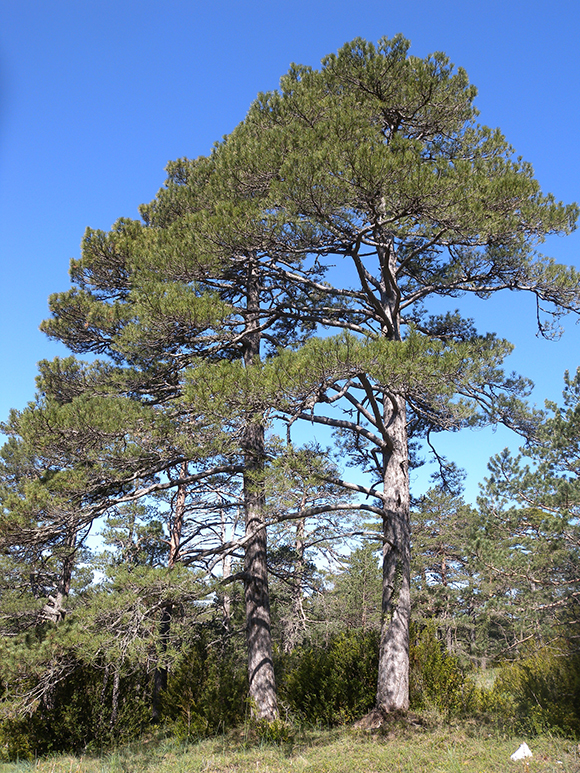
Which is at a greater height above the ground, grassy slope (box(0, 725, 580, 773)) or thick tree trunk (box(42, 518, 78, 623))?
thick tree trunk (box(42, 518, 78, 623))

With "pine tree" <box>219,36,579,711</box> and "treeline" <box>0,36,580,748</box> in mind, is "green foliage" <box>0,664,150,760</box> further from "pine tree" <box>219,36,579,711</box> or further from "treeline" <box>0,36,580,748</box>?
"pine tree" <box>219,36,579,711</box>

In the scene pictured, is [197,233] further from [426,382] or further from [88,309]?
[426,382]

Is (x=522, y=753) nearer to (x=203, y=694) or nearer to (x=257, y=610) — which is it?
(x=257, y=610)

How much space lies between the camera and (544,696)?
7141 millimetres

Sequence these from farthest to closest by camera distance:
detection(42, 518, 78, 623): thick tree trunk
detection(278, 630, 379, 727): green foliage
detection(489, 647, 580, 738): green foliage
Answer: detection(278, 630, 379, 727): green foliage
detection(42, 518, 78, 623): thick tree trunk
detection(489, 647, 580, 738): green foliage

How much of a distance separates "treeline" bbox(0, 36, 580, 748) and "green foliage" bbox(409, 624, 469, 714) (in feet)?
0.84

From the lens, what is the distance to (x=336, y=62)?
27.5ft

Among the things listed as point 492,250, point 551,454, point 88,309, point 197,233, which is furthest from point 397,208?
point 88,309

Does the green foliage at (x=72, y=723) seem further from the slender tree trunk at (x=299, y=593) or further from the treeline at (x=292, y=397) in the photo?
the slender tree trunk at (x=299, y=593)

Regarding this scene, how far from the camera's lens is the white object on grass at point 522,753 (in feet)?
17.7

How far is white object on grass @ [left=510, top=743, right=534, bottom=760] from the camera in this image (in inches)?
212

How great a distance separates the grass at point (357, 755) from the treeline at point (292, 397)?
610 millimetres

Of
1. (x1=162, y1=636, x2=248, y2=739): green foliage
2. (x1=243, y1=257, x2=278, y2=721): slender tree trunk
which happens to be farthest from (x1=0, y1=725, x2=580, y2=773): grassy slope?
(x1=162, y1=636, x2=248, y2=739): green foliage

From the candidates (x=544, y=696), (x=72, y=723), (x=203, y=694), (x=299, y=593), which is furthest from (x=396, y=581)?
(x=72, y=723)
